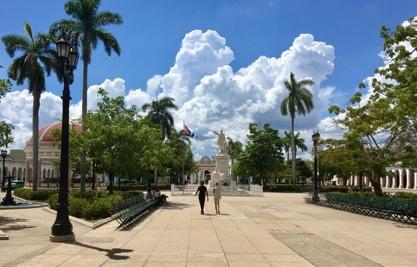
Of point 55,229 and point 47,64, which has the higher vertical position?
point 47,64

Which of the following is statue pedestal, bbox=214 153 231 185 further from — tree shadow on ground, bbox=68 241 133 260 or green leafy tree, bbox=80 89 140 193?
tree shadow on ground, bbox=68 241 133 260

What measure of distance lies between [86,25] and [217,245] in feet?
101

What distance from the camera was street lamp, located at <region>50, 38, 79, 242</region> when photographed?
13961 mm

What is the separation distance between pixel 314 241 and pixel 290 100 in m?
54.4

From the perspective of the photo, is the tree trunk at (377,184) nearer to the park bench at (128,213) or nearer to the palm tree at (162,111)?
the park bench at (128,213)

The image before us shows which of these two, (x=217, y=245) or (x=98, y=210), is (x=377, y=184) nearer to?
(x=98, y=210)

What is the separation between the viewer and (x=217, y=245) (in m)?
13.3

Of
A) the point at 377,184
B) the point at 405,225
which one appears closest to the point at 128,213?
the point at 405,225

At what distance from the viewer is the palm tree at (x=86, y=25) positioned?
39.7 metres

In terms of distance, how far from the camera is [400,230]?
18.2 metres

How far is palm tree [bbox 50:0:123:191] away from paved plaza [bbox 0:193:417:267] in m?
22.5

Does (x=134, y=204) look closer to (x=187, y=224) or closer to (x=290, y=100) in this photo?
(x=187, y=224)

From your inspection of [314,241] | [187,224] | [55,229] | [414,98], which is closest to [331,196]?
[414,98]

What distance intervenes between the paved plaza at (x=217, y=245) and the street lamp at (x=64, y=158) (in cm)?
43
